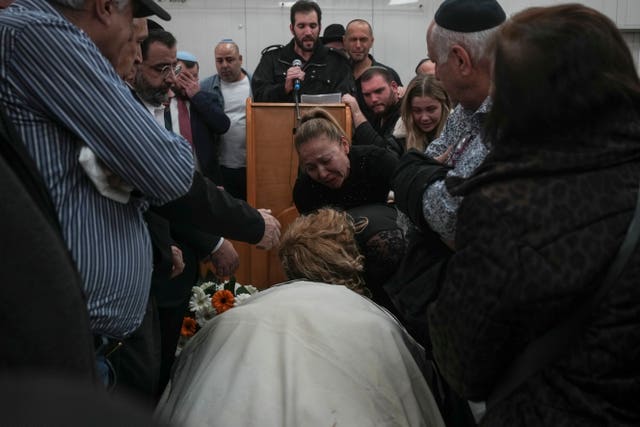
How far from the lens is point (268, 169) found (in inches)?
151

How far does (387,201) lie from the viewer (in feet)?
9.99

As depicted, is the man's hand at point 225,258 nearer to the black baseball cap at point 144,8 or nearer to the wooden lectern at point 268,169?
the black baseball cap at point 144,8

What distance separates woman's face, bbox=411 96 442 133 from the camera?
3.16 m

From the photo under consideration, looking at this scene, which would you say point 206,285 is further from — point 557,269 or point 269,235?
point 557,269

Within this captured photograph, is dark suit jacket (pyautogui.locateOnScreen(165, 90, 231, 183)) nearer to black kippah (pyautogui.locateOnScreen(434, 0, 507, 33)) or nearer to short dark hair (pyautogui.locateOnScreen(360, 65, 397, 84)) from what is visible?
short dark hair (pyautogui.locateOnScreen(360, 65, 397, 84))

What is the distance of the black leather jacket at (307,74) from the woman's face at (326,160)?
120cm

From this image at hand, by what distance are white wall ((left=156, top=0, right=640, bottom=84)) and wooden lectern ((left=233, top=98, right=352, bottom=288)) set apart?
334 centimetres

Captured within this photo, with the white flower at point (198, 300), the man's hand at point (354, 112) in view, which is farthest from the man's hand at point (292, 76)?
the white flower at point (198, 300)

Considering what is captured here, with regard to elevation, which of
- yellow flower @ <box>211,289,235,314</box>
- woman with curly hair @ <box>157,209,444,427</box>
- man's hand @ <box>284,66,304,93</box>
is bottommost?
yellow flower @ <box>211,289,235,314</box>

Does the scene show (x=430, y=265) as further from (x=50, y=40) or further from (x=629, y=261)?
(x=50, y=40)

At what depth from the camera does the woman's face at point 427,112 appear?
3160mm

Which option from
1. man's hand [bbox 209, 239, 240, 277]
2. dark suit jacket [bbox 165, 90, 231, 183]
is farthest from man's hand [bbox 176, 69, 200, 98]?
man's hand [bbox 209, 239, 240, 277]

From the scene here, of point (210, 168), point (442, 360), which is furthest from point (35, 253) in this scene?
point (210, 168)

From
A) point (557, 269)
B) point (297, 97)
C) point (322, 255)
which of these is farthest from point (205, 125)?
point (557, 269)
